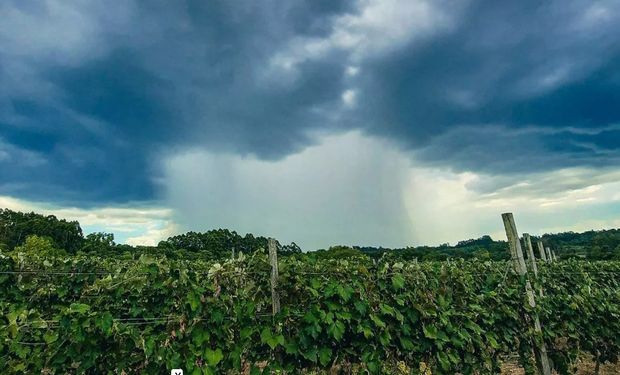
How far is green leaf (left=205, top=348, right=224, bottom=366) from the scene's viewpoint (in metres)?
3.59

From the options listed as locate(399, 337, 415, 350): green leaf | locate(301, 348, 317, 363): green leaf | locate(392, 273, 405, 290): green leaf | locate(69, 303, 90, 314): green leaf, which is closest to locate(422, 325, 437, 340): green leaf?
locate(399, 337, 415, 350): green leaf

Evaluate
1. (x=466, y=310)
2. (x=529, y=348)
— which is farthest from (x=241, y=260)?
(x=529, y=348)

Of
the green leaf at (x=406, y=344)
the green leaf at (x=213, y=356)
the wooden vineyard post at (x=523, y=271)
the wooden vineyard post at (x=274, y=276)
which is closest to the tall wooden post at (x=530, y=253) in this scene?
the wooden vineyard post at (x=523, y=271)

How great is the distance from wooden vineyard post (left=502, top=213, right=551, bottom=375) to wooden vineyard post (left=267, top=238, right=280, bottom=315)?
3.68 m

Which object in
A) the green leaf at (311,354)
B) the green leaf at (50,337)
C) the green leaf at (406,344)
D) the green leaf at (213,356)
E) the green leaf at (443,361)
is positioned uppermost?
the green leaf at (50,337)

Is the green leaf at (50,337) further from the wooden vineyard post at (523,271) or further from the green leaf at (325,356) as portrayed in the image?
the wooden vineyard post at (523,271)

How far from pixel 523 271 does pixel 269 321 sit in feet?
12.6

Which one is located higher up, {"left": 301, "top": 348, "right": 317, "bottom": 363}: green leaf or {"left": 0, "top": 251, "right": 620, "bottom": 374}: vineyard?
{"left": 0, "top": 251, "right": 620, "bottom": 374}: vineyard

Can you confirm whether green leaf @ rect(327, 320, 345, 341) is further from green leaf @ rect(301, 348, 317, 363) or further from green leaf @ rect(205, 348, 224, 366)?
green leaf @ rect(205, 348, 224, 366)

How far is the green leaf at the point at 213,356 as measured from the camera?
359cm

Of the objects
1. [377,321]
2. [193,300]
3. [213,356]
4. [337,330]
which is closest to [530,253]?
[377,321]

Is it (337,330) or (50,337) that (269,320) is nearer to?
(337,330)

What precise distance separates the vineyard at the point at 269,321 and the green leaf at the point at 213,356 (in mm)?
13

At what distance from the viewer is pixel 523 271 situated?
5.40 m
